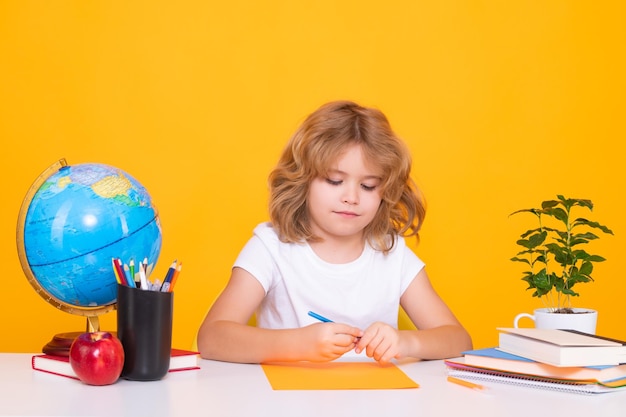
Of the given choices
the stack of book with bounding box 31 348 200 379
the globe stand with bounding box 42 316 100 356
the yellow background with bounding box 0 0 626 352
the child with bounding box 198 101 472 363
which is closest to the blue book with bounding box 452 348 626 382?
the child with bounding box 198 101 472 363

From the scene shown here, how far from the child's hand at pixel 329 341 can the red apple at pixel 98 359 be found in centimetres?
43

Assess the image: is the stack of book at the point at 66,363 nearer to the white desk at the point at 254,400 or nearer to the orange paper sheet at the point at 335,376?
the white desk at the point at 254,400

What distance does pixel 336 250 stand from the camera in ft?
8.29

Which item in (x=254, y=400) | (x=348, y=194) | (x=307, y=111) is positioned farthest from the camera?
(x=307, y=111)

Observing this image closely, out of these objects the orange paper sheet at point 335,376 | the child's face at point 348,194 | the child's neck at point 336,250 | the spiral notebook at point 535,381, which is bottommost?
the orange paper sheet at point 335,376

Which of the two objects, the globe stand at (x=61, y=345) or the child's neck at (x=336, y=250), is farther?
the child's neck at (x=336, y=250)

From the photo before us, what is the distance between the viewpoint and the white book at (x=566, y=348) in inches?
66.1

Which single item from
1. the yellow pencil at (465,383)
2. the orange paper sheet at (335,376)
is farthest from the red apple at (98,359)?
the yellow pencil at (465,383)

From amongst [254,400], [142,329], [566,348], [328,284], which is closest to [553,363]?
[566,348]

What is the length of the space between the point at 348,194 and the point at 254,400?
86cm

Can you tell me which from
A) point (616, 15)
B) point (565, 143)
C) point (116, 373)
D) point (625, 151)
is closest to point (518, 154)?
point (565, 143)

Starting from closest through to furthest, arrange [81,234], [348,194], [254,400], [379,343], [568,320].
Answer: [254,400] < [81,234] < [379,343] < [568,320] < [348,194]

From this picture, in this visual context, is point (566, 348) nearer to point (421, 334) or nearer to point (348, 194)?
point (421, 334)

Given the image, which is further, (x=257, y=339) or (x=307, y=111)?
(x=307, y=111)
